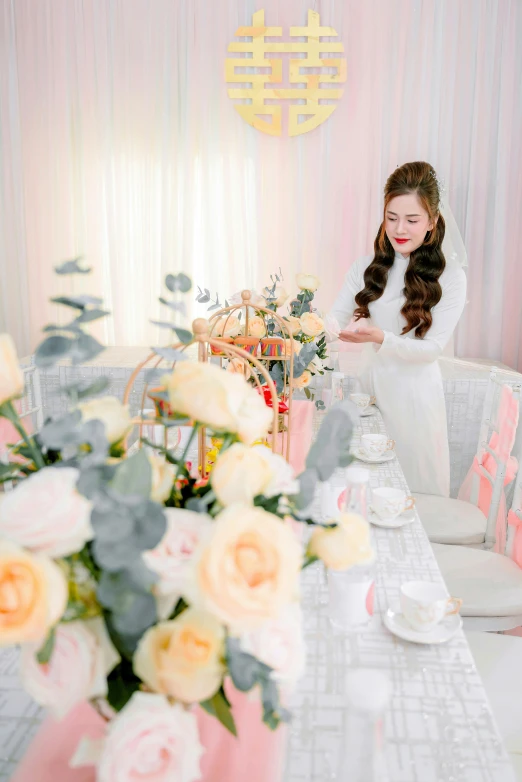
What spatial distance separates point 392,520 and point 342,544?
0.92 meters

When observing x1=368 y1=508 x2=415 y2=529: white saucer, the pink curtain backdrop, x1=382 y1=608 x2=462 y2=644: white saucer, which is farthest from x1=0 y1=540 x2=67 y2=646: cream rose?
the pink curtain backdrop

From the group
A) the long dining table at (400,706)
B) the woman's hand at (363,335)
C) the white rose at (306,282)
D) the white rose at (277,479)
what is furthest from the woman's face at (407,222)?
the white rose at (277,479)

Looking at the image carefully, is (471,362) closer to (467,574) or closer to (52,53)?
(467,574)

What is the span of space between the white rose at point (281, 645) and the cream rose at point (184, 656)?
37 mm

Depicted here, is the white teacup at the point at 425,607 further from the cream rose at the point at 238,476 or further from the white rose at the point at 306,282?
the white rose at the point at 306,282

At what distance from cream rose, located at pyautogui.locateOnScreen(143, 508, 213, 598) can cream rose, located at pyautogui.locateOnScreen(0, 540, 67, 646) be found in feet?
0.25

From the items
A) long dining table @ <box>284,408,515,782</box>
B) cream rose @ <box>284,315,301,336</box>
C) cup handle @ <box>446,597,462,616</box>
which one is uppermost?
cream rose @ <box>284,315,301,336</box>

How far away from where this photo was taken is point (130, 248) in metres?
3.70

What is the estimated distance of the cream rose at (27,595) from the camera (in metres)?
0.48

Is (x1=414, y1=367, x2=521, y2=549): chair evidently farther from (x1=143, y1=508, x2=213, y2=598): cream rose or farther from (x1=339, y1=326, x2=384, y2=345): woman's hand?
(x1=143, y1=508, x2=213, y2=598): cream rose

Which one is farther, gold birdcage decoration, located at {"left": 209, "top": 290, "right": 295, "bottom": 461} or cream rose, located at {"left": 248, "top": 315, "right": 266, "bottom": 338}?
cream rose, located at {"left": 248, "top": 315, "right": 266, "bottom": 338}

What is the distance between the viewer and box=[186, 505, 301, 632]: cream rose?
1.62ft

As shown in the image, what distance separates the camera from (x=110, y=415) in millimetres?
625

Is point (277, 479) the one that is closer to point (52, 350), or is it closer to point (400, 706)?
point (52, 350)
